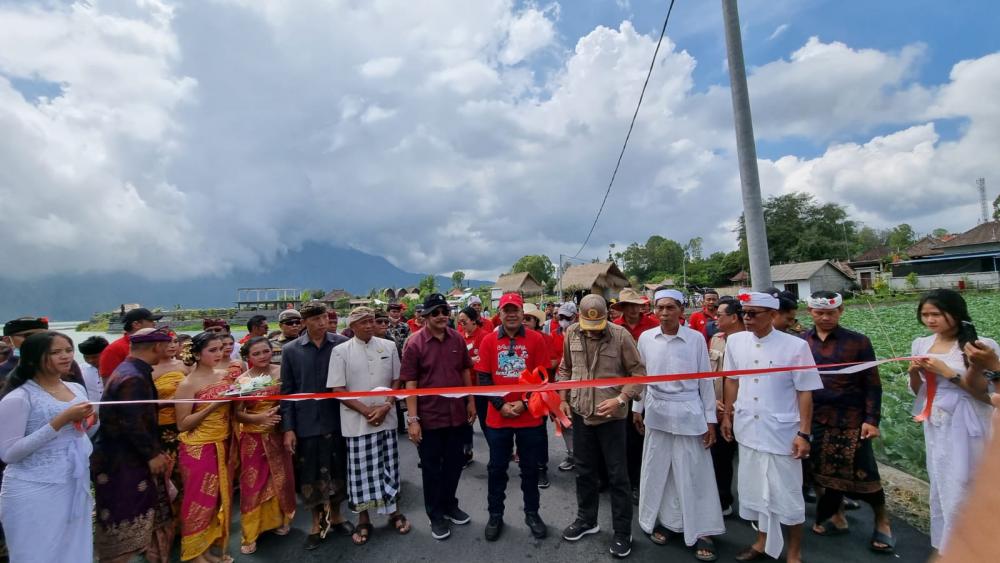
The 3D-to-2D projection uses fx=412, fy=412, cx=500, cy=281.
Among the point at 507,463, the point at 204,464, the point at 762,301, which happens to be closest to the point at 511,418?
the point at 507,463

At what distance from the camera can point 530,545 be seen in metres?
3.47

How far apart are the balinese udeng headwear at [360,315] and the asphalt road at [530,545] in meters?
1.96

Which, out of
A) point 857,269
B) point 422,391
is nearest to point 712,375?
point 422,391

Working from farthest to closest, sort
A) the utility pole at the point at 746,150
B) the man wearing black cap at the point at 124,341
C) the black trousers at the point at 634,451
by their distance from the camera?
the utility pole at the point at 746,150
the black trousers at the point at 634,451
the man wearing black cap at the point at 124,341

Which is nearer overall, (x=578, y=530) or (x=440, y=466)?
(x=578, y=530)

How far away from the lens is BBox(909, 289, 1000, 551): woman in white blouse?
8.93ft

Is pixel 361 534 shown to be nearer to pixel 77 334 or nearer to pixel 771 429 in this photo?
pixel 771 429

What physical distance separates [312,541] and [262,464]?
807 millimetres

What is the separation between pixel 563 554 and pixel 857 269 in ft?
189

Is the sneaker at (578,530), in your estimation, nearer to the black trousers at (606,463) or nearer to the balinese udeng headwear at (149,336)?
the black trousers at (606,463)

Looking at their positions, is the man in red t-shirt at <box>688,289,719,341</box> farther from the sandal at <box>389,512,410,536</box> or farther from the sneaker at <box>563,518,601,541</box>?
the sandal at <box>389,512,410,536</box>

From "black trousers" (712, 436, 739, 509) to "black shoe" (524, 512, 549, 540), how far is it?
1.72 metres

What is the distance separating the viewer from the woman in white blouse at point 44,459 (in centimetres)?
257

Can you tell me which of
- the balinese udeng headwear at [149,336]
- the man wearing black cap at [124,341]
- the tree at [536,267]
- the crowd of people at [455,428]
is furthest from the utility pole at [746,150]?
the tree at [536,267]
